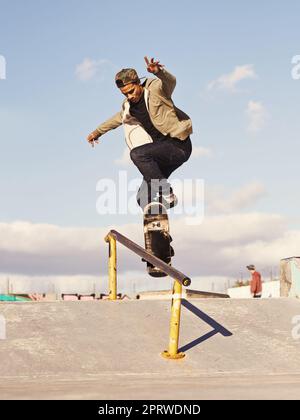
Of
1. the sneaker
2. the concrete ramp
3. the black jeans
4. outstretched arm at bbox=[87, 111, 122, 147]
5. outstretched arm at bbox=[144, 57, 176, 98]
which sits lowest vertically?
the concrete ramp

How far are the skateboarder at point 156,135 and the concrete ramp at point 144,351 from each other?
5.75 ft

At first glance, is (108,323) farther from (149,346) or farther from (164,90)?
(164,90)

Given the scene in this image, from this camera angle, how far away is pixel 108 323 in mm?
9016

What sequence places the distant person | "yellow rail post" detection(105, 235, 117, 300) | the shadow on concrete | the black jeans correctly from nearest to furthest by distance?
the shadow on concrete < the black jeans < "yellow rail post" detection(105, 235, 117, 300) < the distant person

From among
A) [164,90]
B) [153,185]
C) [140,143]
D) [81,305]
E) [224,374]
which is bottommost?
[224,374]

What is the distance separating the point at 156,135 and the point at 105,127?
1.44 metres

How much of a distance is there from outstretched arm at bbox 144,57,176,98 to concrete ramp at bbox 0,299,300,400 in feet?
10.6

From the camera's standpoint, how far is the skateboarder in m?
9.77

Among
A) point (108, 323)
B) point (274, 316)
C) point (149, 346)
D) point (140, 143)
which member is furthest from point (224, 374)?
point (140, 143)

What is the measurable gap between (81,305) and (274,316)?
3003 mm

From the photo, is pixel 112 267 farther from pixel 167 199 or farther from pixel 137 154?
pixel 137 154

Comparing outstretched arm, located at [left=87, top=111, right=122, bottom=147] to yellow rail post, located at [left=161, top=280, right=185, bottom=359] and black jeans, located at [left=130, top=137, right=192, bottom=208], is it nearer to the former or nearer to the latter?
black jeans, located at [left=130, top=137, right=192, bottom=208]

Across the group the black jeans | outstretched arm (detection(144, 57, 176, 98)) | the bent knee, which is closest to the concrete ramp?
the black jeans

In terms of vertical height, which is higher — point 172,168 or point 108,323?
point 172,168
